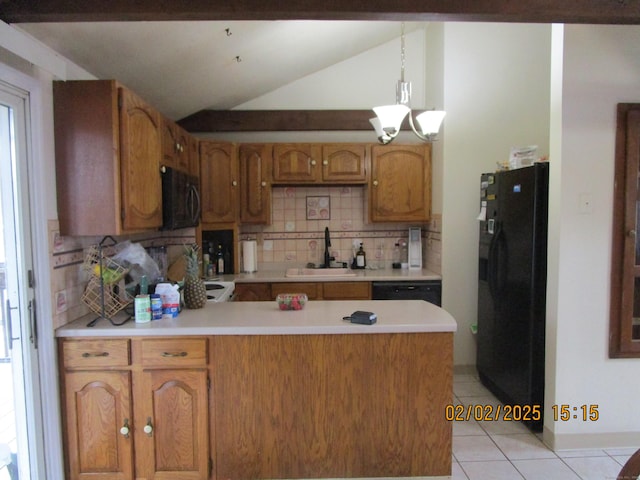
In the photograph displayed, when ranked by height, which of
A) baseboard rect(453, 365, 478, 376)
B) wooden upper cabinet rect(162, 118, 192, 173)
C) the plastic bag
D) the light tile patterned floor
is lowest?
the light tile patterned floor

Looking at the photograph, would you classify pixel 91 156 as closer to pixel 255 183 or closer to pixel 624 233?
pixel 255 183

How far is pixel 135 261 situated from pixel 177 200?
0.56 meters

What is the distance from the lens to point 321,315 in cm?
206

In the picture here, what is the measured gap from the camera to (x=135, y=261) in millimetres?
2137

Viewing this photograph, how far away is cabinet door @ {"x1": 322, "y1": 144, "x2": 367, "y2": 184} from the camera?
3.68 metres

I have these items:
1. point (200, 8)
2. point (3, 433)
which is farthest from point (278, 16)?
point (3, 433)

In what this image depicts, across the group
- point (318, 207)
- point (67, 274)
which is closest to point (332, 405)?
point (67, 274)

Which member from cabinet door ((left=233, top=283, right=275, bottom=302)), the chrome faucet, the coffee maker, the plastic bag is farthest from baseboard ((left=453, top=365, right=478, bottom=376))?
the plastic bag

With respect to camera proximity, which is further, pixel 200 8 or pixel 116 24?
pixel 116 24

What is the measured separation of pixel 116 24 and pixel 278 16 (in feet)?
2.64

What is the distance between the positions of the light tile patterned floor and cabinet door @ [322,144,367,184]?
220 centimetres

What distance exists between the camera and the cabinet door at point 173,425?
189 centimetres

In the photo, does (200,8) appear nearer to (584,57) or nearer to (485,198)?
(584,57)

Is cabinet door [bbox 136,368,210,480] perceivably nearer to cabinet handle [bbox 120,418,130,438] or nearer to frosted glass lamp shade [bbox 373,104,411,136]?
cabinet handle [bbox 120,418,130,438]
